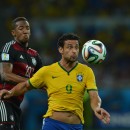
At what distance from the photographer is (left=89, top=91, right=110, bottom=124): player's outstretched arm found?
6262mm

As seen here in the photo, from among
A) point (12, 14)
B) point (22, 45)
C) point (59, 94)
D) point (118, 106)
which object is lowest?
point (118, 106)

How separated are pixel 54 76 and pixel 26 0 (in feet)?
46.7

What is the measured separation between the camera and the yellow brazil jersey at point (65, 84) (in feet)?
23.0

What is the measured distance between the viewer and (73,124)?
277 inches

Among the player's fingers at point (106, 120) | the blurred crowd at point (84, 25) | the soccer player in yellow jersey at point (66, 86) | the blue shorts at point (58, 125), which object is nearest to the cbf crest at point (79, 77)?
the soccer player in yellow jersey at point (66, 86)

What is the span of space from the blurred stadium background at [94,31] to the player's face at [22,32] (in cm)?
738

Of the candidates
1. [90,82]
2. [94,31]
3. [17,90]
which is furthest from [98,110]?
[94,31]

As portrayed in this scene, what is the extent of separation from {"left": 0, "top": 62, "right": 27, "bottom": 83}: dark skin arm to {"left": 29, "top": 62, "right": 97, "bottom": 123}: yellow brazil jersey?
0.69 meters

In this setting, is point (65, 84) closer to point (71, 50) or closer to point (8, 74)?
point (71, 50)

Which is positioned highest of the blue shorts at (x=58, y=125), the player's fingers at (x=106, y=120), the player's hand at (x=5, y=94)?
the player's hand at (x=5, y=94)

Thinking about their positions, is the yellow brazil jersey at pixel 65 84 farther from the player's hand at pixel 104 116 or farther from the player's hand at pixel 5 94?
the player's hand at pixel 104 116

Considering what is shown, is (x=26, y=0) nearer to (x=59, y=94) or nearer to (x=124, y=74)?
(x=124, y=74)

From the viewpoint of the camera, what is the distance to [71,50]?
6.96 m

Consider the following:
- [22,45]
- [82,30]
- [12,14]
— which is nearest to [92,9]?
[82,30]
